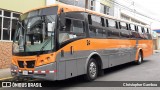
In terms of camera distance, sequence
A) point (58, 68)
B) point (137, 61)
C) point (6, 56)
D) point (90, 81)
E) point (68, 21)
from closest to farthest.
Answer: point (58, 68) → point (68, 21) → point (90, 81) → point (6, 56) → point (137, 61)

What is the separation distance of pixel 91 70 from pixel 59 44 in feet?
8.12

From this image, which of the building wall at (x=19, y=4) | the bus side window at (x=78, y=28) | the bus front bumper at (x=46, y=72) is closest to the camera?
the bus front bumper at (x=46, y=72)

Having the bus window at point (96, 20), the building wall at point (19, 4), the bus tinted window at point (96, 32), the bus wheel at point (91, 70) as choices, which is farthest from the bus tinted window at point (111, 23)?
the building wall at point (19, 4)

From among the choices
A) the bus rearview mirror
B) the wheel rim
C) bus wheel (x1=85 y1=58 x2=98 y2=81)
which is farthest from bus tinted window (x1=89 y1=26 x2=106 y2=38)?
the bus rearview mirror

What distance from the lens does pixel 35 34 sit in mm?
8711

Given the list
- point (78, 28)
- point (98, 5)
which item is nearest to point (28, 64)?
point (78, 28)

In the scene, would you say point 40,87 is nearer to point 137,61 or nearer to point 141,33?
point 137,61

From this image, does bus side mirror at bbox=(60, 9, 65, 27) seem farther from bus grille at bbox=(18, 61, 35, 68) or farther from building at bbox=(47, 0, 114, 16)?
building at bbox=(47, 0, 114, 16)

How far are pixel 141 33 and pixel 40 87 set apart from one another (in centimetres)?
1028

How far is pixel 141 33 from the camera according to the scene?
57.0 ft

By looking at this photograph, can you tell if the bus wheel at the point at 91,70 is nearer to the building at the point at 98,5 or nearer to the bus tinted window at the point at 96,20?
the bus tinted window at the point at 96,20

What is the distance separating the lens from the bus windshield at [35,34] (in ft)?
27.3

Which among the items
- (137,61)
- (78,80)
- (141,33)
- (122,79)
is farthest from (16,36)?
(141,33)

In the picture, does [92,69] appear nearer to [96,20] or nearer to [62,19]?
[96,20]
